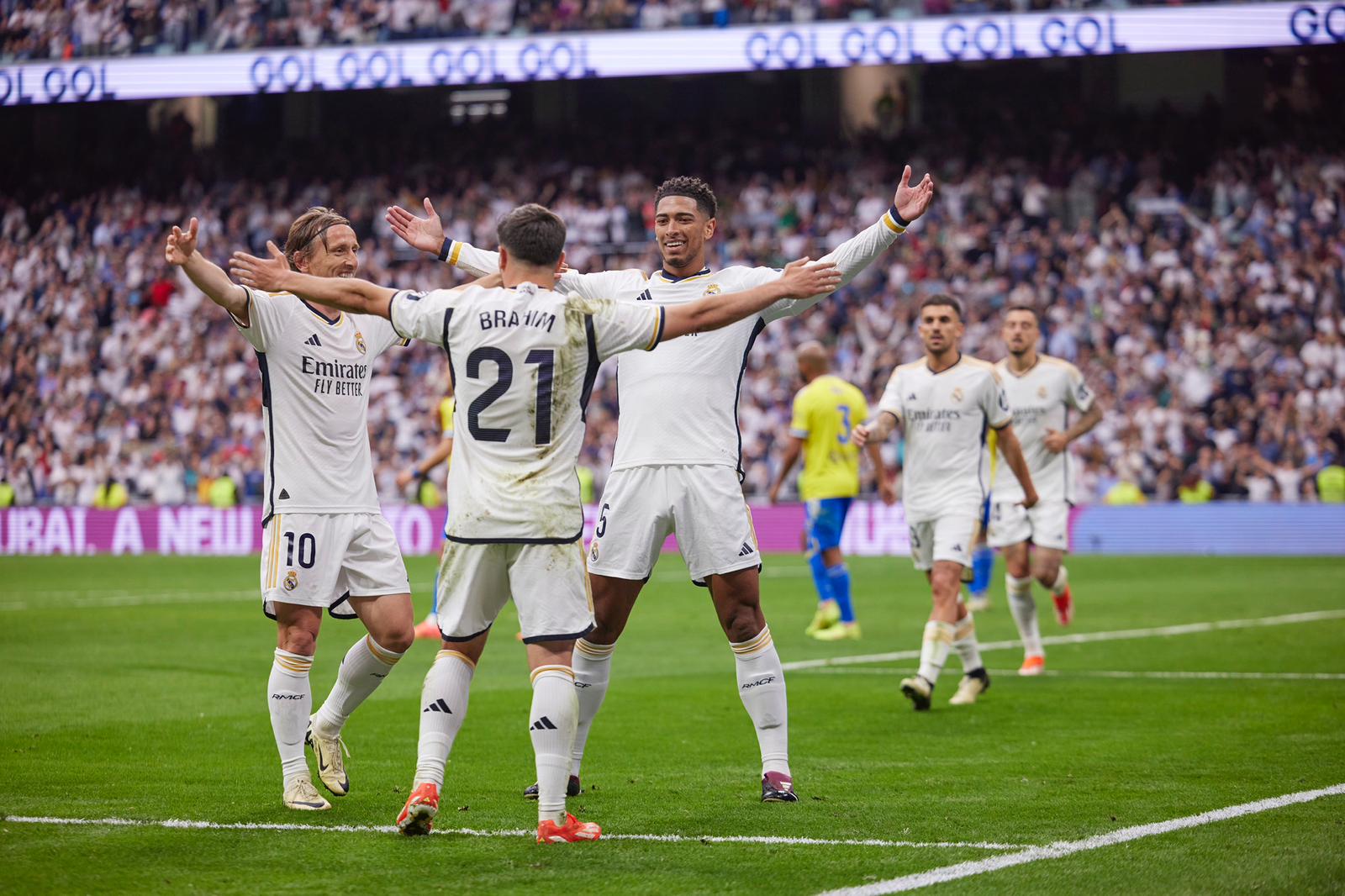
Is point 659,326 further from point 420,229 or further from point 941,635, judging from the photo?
point 941,635

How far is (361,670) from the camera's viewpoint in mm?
7242

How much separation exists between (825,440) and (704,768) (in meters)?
8.08

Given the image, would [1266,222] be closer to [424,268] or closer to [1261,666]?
[424,268]

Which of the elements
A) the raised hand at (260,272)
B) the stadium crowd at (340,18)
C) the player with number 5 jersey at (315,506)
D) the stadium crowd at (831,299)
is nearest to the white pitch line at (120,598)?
the stadium crowd at (831,299)

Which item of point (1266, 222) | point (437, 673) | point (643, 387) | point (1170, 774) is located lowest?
point (1170, 774)

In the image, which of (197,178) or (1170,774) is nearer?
(1170,774)

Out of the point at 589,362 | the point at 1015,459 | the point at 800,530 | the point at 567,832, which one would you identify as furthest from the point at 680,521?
the point at 800,530

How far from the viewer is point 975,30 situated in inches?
1175

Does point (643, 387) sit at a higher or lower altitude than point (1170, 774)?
higher

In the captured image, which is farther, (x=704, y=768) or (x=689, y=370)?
(x=704, y=768)

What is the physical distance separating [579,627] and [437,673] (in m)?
0.57

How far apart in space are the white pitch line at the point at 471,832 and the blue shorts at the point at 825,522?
30.4ft

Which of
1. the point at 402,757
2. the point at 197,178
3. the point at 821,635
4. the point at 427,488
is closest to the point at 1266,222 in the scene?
the point at 427,488

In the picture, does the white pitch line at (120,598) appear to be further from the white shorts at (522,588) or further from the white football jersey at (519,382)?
the white football jersey at (519,382)
